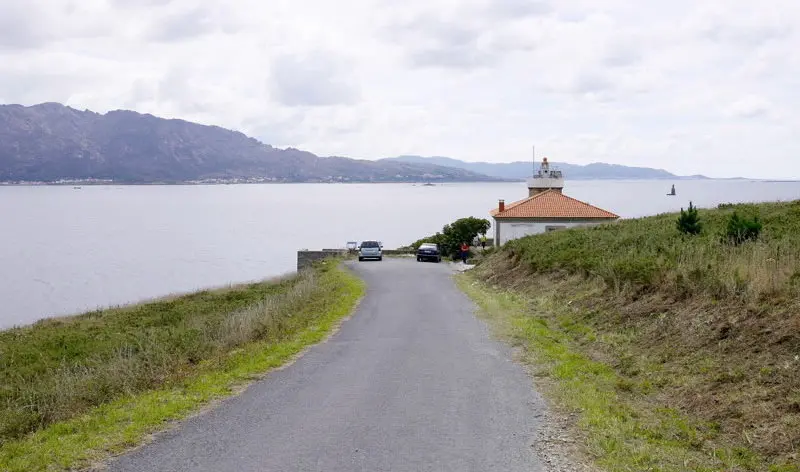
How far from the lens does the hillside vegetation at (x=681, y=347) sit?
8.30 m

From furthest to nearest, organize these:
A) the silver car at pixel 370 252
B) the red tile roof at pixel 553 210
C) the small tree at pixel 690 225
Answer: the red tile roof at pixel 553 210 → the silver car at pixel 370 252 → the small tree at pixel 690 225

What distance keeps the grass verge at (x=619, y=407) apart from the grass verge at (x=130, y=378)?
5.02 metres

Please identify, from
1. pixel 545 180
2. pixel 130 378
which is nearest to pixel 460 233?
pixel 545 180

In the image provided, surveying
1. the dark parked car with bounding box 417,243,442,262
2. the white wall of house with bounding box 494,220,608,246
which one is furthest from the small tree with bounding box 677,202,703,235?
the white wall of house with bounding box 494,220,608,246

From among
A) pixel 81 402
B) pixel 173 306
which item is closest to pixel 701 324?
pixel 81 402

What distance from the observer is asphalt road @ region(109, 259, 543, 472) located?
25.8ft

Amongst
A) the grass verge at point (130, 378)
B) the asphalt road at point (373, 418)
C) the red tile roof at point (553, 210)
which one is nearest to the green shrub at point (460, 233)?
A: the red tile roof at point (553, 210)

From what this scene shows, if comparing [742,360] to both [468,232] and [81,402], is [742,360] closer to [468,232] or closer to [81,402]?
[81,402]

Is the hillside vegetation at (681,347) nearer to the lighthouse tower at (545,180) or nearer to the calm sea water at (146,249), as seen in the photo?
the calm sea water at (146,249)

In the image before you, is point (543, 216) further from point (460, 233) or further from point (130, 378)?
point (130, 378)

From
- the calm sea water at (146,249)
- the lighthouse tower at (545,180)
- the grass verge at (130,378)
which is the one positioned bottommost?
the calm sea water at (146,249)

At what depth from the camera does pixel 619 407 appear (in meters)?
10.0

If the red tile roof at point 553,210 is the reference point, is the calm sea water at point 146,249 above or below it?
below

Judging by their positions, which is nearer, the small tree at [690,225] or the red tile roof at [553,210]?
the small tree at [690,225]
